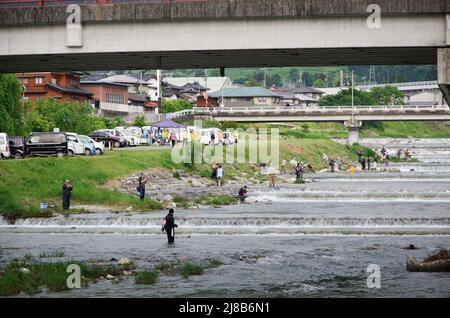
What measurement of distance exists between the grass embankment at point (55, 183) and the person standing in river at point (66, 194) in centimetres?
48

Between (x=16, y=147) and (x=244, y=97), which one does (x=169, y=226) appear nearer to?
(x=16, y=147)

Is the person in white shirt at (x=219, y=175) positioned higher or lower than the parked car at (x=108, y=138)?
lower

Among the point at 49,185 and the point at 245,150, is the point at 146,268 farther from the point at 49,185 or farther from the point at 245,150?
the point at 245,150

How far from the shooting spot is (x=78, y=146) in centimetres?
6397

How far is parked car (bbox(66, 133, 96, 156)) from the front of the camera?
63.5 meters

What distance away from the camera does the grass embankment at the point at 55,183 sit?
47.9 meters

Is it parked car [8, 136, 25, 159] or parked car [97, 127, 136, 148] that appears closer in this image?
parked car [8, 136, 25, 159]

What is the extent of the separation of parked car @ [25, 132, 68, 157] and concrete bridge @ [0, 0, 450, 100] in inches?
1216

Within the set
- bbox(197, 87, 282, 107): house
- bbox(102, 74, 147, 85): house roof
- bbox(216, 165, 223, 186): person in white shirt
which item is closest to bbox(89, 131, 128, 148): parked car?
bbox(216, 165, 223, 186): person in white shirt

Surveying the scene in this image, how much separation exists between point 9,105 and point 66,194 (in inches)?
1177

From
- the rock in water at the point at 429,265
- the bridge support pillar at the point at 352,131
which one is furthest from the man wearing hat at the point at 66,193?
the bridge support pillar at the point at 352,131

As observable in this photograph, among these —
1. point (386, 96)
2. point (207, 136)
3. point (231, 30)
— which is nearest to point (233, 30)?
point (231, 30)

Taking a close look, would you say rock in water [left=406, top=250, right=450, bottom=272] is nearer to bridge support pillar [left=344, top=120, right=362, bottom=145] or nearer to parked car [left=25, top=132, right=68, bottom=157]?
parked car [left=25, top=132, right=68, bottom=157]

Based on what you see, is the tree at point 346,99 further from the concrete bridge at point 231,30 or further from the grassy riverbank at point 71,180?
the concrete bridge at point 231,30
